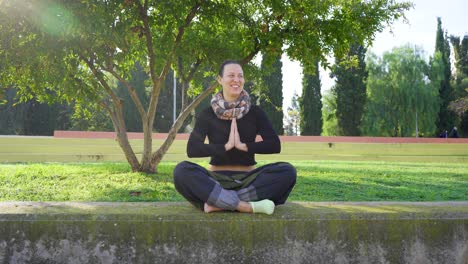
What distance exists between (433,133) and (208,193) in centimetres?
3540

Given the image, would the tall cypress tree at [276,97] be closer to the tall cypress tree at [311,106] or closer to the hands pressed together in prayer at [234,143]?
the tall cypress tree at [311,106]

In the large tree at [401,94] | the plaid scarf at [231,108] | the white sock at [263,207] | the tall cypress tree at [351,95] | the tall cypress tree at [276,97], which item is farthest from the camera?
the large tree at [401,94]

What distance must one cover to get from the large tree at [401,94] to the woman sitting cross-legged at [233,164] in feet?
104

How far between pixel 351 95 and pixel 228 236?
97.6 feet

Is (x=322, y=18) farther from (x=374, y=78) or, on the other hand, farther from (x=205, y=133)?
(x=374, y=78)

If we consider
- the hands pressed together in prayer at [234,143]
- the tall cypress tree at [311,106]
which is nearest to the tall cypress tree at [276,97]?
the tall cypress tree at [311,106]

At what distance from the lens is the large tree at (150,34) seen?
6.75 meters

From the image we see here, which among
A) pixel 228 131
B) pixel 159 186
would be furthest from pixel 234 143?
pixel 159 186

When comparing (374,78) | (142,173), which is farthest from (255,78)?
(374,78)

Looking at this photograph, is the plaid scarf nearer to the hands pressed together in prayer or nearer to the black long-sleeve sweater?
the black long-sleeve sweater

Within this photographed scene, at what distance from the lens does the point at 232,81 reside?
3549mm

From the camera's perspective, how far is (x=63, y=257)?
3.04 m

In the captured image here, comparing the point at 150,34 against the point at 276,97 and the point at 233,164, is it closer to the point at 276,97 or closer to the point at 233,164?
the point at 233,164

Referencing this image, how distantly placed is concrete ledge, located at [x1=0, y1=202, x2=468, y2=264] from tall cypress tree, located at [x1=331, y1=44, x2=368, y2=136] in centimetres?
2877
